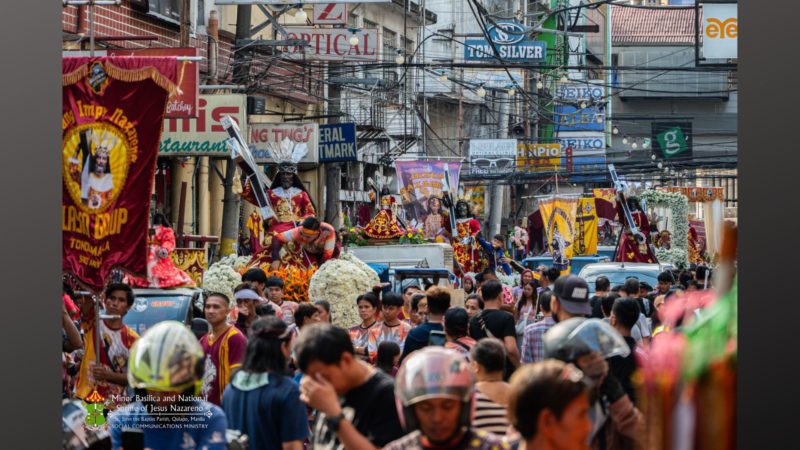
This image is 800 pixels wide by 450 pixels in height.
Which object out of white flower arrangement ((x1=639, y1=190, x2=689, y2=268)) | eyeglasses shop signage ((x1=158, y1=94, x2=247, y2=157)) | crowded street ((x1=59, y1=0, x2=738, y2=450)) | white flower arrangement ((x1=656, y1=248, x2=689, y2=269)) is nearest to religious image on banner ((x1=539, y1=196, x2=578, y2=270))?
crowded street ((x1=59, y1=0, x2=738, y2=450))

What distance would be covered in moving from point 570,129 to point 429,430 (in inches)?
2519

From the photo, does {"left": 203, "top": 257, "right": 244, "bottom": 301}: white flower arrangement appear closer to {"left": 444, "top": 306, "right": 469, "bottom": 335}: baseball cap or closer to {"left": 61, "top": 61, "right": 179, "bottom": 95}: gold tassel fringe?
{"left": 444, "top": 306, "right": 469, "bottom": 335}: baseball cap

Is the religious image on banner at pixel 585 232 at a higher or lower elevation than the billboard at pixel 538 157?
lower

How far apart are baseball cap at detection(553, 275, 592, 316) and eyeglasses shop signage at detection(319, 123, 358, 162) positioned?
77.9ft

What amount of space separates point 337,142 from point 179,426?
2702 cm

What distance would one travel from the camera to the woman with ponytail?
6984mm

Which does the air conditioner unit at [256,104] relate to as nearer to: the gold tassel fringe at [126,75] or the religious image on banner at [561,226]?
the religious image on banner at [561,226]

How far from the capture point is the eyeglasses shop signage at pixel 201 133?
23.4m

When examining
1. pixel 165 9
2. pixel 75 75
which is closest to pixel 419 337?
pixel 75 75

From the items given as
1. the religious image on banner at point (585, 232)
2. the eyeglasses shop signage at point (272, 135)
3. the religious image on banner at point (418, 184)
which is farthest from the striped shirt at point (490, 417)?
the religious image on banner at point (585, 232)

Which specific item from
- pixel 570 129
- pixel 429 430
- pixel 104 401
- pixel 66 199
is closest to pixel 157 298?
pixel 104 401

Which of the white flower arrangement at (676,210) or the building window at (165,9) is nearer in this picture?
the building window at (165,9)

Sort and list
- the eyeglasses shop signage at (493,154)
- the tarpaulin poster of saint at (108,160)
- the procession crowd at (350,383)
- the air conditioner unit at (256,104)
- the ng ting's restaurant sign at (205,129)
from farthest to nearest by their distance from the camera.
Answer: the eyeglasses shop signage at (493,154)
the air conditioner unit at (256,104)
the ng ting's restaurant sign at (205,129)
the tarpaulin poster of saint at (108,160)
the procession crowd at (350,383)

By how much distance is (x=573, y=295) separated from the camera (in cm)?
939
